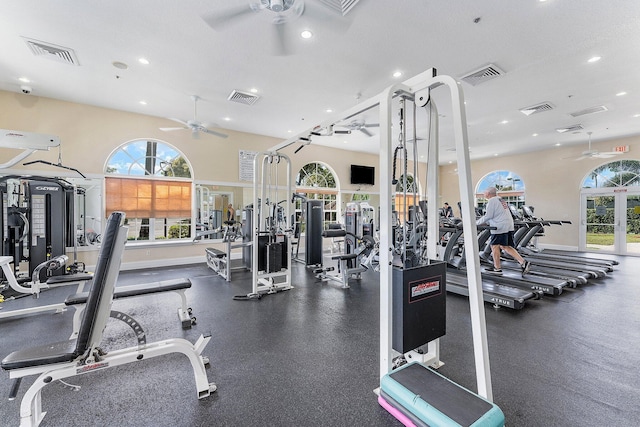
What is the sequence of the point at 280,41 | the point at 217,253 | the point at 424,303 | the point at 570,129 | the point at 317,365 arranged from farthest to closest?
the point at 570,129
the point at 217,253
the point at 280,41
the point at 317,365
the point at 424,303

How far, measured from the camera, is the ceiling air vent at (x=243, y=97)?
16.7 ft

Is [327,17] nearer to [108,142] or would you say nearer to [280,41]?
[280,41]

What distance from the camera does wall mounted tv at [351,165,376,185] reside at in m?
9.83

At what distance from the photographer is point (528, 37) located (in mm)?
3422

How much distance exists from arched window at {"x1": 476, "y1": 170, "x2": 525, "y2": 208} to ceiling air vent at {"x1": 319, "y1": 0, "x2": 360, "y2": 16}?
9.86 m

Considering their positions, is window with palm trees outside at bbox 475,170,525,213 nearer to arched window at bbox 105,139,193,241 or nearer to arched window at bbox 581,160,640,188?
arched window at bbox 581,160,640,188

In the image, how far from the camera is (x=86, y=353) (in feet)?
5.40

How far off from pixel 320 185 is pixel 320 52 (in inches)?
221

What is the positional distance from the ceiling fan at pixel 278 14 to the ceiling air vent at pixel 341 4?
0.08m

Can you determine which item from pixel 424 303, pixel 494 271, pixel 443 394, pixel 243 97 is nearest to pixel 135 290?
pixel 424 303

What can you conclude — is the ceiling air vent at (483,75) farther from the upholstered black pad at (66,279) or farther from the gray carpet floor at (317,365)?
the upholstered black pad at (66,279)

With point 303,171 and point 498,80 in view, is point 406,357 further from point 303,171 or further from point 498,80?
point 303,171

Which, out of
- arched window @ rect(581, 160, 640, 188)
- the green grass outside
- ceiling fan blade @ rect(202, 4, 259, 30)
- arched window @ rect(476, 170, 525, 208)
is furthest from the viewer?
arched window @ rect(476, 170, 525, 208)

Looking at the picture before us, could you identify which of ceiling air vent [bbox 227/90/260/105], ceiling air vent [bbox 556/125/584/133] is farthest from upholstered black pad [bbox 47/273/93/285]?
ceiling air vent [bbox 556/125/584/133]
